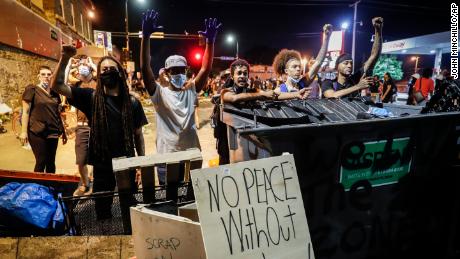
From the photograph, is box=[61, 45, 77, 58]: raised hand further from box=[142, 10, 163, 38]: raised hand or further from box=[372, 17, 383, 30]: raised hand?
box=[372, 17, 383, 30]: raised hand

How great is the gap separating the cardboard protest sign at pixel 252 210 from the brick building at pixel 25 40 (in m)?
12.2

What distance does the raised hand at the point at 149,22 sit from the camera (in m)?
3.24

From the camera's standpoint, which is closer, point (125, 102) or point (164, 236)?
point (164, 236)

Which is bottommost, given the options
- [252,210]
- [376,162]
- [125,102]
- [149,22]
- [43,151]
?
[43,151]

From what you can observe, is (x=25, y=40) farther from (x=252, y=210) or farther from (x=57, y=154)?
(x=252, y=210)

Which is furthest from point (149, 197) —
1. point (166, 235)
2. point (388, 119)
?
point (388, 119)

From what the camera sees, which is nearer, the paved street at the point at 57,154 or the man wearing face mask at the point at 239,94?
the man wearing face mask at the point at 239,94

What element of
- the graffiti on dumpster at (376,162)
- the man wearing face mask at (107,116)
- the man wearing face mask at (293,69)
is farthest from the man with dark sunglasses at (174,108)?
the graffiti on dumpster at (376,162)

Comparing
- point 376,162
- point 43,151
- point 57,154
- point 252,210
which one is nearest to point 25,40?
point 57,154

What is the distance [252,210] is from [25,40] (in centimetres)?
1498

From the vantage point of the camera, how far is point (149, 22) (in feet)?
10.7

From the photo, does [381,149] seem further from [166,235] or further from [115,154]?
[115,154]

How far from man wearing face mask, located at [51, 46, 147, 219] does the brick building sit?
983cm

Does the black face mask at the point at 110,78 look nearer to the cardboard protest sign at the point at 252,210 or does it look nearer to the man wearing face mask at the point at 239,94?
the man wearing face mask at the point at 239,94
